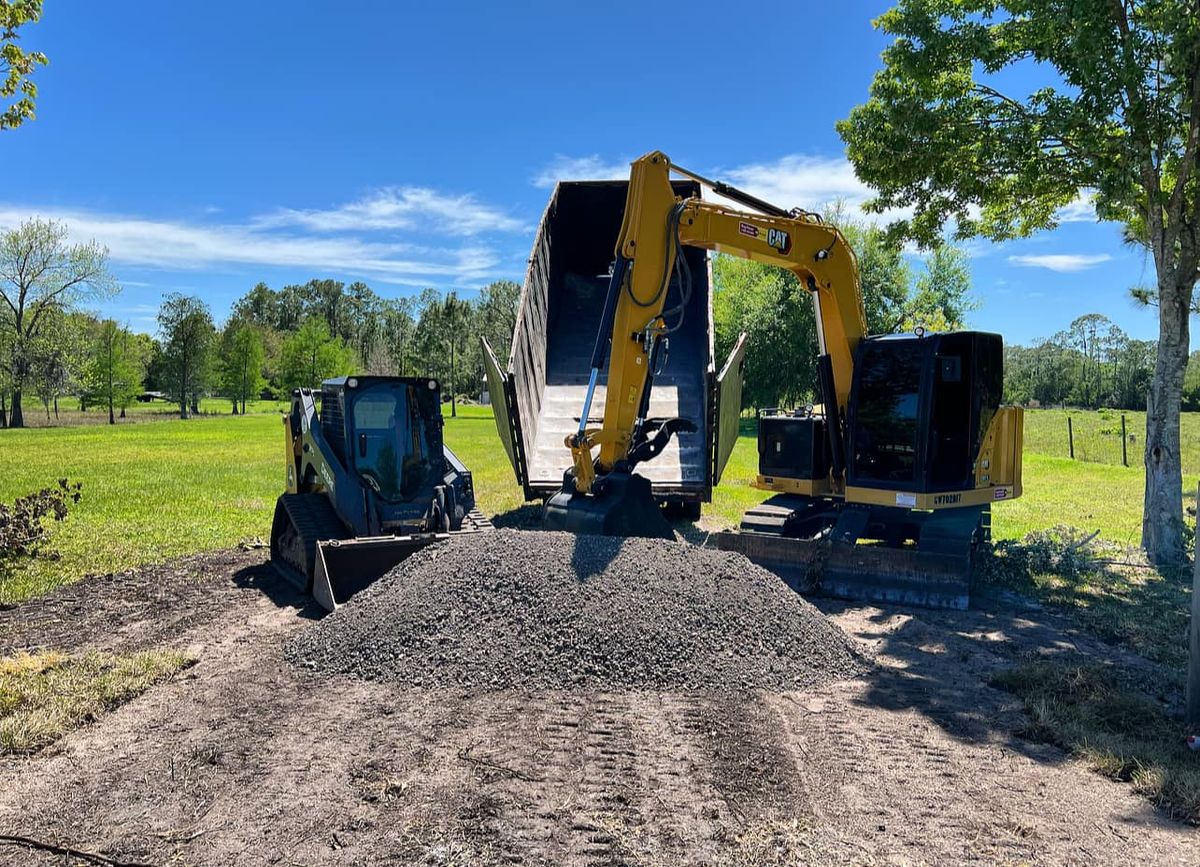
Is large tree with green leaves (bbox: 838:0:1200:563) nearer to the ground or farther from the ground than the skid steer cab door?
farther from the ground

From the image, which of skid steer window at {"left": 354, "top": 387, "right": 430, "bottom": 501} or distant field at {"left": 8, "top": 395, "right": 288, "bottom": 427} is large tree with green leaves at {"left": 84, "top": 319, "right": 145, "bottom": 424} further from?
skid steer window at {"left": 354, "top": 387, "right": 430, "bottom": 501}

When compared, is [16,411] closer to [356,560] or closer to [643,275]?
[356,560]

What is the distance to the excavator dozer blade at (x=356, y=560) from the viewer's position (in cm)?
698

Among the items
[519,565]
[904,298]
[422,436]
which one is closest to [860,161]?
[422,436]

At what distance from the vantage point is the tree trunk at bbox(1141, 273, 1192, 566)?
31.2ft

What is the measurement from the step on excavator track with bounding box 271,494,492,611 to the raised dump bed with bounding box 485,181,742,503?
8.66ft

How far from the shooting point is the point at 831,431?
29.3 feet

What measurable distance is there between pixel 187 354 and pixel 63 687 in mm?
50464

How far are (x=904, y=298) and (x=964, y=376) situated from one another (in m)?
24.1

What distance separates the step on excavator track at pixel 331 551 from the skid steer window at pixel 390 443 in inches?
20.7

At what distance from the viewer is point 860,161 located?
11.5 m

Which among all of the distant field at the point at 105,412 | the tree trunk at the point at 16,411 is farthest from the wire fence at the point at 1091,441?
the tree trunk at the point at 16,411

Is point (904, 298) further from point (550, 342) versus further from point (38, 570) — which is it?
point (38, 570)

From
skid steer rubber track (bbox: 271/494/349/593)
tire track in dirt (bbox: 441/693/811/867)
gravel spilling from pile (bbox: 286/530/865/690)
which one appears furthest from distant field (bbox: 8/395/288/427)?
tire track in dirt (bbox: 441/693/811/867)
